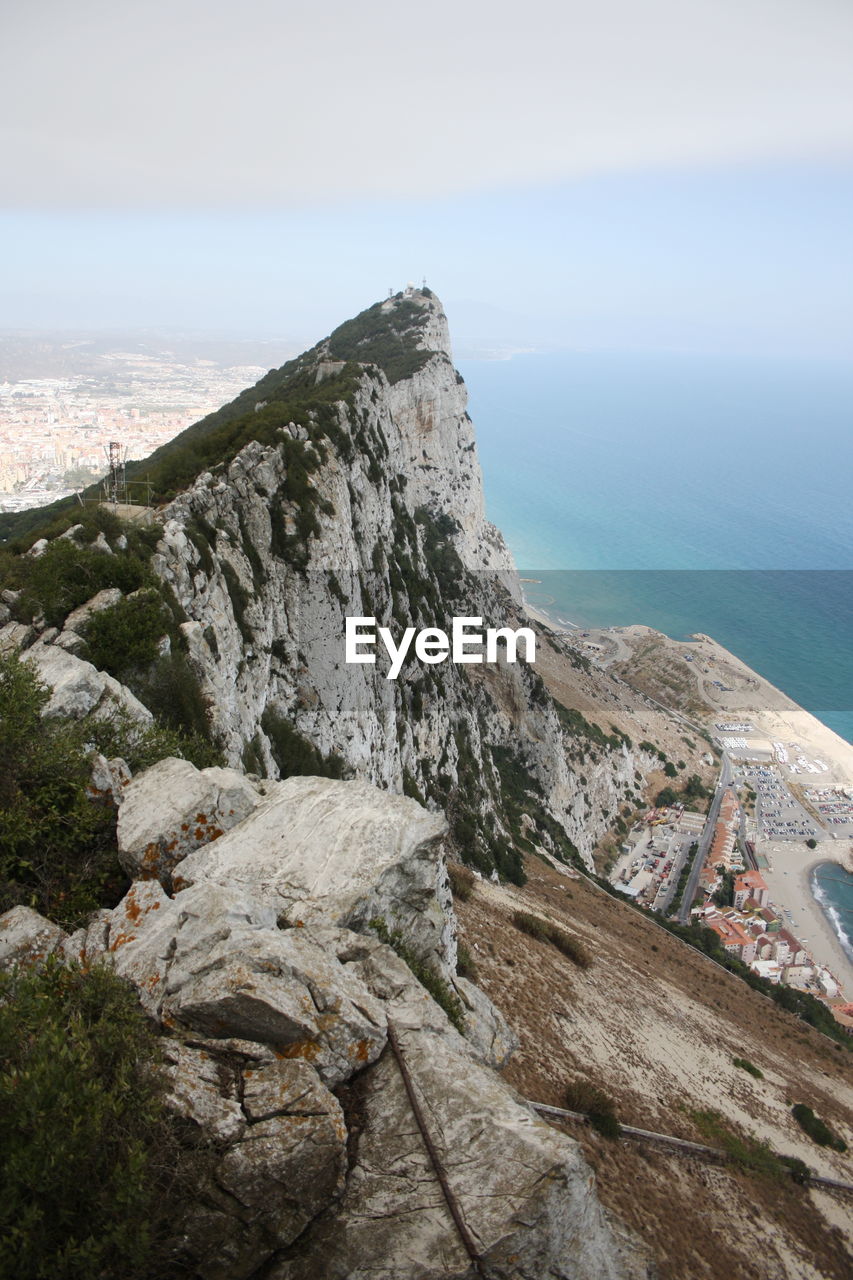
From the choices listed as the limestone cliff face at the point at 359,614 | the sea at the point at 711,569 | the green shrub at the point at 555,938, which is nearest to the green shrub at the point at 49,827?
the limestone cliff face at the point at 359,614

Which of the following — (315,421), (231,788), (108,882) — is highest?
(315,421)

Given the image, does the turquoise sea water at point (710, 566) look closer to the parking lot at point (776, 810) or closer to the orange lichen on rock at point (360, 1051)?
the parking lot at point (776, 810)

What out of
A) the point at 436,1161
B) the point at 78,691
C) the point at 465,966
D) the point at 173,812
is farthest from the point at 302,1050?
the point at 465,966

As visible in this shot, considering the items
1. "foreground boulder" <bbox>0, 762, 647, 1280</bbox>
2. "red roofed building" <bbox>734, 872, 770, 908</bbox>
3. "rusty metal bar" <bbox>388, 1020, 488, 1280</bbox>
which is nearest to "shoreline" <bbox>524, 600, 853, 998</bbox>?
"red roofed building" <bbox>734, 872, 770, 908</bbox>

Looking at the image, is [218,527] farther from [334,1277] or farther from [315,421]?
[334,1277]

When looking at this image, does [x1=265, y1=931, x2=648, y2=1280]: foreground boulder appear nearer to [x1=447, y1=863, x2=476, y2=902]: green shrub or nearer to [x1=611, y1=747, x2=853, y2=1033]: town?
[x1=447, y1=863, x2=476, y2=902]: green shrub

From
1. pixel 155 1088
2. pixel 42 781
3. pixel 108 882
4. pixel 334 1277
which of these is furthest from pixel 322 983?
pixel 42 781
